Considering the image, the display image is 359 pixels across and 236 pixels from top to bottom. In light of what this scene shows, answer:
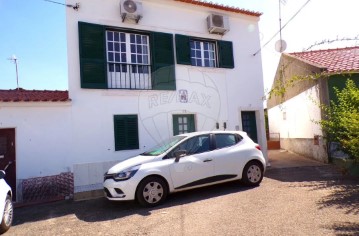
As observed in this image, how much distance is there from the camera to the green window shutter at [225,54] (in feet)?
35.2

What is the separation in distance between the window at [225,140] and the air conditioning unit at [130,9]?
191 inches

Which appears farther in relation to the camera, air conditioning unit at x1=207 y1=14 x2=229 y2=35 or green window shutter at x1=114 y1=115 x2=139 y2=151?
air conditioning unit at x1=207 y1=14 x2=229 y2=35

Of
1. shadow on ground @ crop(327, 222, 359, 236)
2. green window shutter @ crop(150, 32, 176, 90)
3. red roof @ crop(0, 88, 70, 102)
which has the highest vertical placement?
green window shutter @ crop(150, 32, 176, 90)

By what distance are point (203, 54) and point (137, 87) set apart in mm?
3090

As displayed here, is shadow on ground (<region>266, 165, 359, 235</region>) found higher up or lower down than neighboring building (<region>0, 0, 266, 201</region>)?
lower down

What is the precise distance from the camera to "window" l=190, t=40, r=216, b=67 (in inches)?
416

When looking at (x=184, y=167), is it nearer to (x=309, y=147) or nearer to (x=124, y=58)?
(x=124, y=58)

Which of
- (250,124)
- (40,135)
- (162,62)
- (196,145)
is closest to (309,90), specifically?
(250,124)

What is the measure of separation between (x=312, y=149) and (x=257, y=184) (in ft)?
19.8

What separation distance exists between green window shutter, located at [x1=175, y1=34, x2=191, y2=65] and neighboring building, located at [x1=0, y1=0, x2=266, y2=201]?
0.04 m

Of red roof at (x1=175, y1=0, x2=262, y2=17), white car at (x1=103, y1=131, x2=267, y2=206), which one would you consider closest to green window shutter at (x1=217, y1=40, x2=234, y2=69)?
red roof at (x1=175, y1=0, x2=262, y2=17)

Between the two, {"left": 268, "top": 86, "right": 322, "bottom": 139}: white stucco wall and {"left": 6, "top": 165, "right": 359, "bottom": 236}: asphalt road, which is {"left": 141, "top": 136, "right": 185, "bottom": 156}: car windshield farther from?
{"left": 268, "top": 86, "right": 322, "bottom": 139}: white stucco wall

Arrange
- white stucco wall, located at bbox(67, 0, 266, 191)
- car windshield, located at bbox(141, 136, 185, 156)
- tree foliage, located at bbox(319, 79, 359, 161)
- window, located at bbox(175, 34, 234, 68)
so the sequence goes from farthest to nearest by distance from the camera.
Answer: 1. window, located at bbox(175, 34, 234, 68)
2. white stucco wall, located at bbox(67, 0, 266, 191)
3. car windshield, located at bbox(141, 136, 185, 156)
4. tree foliage, located at bbox(319, 79, 359, 161)

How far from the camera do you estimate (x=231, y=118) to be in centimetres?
1069
